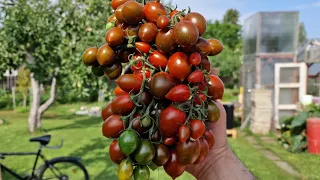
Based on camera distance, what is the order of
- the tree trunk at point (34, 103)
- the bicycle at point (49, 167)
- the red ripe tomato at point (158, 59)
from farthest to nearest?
the tree trunk at point (34, 103) < the bicycle at point (49, 167) < the red ripe tomato at point (158, 59)

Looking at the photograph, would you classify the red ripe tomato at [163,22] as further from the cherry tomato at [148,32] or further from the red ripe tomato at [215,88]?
the red ripe tomato at [215,88]

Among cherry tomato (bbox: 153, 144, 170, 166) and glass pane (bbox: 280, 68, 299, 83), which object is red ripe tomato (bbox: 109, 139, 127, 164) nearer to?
cherry tomato (bbox: 153, 144, 170, 166)

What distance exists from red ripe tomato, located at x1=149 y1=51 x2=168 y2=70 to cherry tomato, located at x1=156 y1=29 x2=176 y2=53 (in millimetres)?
21

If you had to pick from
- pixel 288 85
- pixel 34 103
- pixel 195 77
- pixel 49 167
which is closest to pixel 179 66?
pixel 195 77

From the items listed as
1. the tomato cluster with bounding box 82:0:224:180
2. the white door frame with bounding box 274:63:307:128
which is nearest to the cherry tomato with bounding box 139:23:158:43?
the tomato cluster with bounding box 82:0:224:180

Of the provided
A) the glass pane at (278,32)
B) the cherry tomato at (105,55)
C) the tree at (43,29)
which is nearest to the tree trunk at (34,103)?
the tree at (43,29)

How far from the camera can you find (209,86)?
1.33m

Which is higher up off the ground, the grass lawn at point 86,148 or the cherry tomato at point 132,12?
the cherry tomato at point 132,12

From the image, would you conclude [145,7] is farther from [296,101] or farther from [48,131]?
[48,131]

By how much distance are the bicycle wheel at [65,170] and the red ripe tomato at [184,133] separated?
535 cm

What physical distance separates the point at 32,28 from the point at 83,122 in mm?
6776

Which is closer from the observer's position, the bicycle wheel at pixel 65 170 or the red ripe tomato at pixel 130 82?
the red ripe tomato at pixel 130 82

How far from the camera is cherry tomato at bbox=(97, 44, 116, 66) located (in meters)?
1.35

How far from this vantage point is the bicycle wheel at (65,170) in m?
6.11
